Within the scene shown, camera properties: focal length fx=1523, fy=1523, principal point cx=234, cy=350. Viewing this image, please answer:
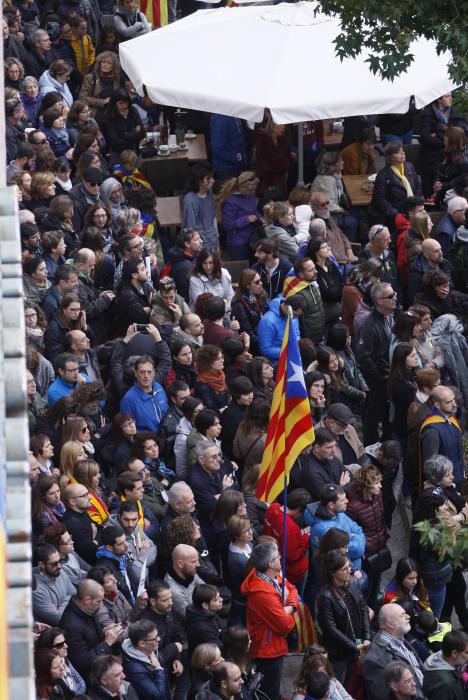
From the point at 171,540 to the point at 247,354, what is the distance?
304 cm

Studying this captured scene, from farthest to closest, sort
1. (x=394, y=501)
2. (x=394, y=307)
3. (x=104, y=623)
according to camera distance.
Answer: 1. (x=394, y=307)
2. (x=394, y=501)
3. (x=104, y=623)

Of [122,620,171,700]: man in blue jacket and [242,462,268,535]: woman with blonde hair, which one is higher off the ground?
[242,462,268,535]: woman with blonde hair

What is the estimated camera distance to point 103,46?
19500 millimetres

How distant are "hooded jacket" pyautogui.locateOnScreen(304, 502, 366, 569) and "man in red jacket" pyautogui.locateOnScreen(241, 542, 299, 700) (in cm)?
71

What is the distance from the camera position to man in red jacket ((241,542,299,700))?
1002 cm

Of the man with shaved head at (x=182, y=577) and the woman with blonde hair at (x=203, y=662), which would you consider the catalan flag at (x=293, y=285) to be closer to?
the man with shaved head at (x=182, y=577)

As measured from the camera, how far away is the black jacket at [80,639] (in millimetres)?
9305

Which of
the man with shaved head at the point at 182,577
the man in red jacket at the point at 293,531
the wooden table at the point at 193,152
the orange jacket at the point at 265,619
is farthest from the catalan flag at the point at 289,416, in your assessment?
the wooden table at the point at 193,152

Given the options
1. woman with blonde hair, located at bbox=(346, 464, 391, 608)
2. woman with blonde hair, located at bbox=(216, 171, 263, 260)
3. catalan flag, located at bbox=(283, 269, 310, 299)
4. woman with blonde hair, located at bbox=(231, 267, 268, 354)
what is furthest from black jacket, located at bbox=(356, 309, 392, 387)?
woman with blonde hair, located at bbox=(216, 171, 263, 260)

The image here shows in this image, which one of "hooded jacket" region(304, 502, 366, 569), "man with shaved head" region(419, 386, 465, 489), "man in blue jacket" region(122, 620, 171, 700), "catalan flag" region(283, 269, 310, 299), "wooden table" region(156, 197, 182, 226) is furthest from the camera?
"wooden table" region(156, 197, 182, 226)

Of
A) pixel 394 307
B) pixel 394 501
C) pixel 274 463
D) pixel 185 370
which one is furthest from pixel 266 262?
pixel 274 463

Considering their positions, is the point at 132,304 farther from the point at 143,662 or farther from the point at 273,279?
the point at 143,662

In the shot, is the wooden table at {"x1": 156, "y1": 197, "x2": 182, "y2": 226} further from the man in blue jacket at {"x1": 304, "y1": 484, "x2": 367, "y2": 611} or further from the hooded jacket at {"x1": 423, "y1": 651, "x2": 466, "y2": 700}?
the hooded jacket at {"x1": 423, "y1": 651, "x2": 466, "y2": 700}

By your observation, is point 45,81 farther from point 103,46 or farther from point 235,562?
point 235,562
